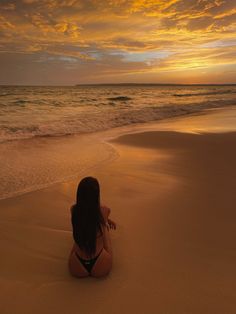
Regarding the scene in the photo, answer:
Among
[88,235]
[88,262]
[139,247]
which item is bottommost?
[139,247]

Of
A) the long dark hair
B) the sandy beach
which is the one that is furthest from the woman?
the sandy beach

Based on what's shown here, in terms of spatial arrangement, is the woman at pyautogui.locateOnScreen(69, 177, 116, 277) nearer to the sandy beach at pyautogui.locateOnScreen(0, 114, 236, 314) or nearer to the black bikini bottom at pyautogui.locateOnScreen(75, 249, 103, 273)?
the black bikini bottom at pyautogui.locateOnScreen(75, 249, 103, 273)

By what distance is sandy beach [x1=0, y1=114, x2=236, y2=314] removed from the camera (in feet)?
8.62

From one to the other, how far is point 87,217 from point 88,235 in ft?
0.58

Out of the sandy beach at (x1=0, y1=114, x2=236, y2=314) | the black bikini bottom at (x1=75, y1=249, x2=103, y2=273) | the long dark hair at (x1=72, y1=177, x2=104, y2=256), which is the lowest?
the sandy beach at (x1=0, y1=114, x2=236, y2=314)

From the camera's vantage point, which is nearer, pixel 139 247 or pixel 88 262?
pixel 88 262

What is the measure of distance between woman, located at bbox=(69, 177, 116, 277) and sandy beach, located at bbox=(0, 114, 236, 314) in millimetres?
142

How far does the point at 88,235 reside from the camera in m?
2.78

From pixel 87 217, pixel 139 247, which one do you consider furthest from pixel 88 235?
pixel 139 247

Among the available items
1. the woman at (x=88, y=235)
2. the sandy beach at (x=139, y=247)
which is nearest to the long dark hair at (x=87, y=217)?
the woman at (x=88, y=235)

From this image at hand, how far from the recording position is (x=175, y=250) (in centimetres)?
335

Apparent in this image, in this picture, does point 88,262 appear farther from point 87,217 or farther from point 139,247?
point 139,247

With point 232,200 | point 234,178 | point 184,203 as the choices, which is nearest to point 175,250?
point 184,203

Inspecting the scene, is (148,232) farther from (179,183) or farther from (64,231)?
(179,183)
